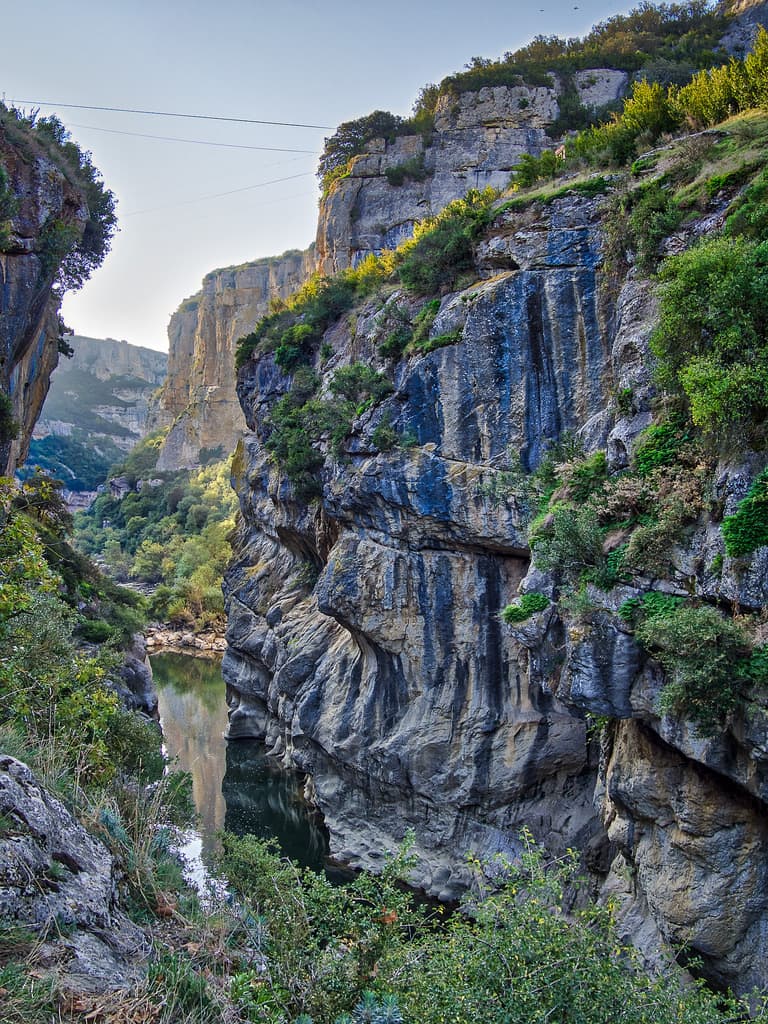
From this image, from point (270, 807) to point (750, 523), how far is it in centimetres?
1768

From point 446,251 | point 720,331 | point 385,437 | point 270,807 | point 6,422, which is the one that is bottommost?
point 270,807

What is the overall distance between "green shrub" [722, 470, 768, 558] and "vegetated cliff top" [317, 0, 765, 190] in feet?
96.3

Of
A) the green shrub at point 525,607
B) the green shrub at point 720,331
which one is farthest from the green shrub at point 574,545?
the green shrub at point 720,331

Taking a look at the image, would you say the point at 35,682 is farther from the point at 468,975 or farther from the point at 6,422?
the point at 6,422

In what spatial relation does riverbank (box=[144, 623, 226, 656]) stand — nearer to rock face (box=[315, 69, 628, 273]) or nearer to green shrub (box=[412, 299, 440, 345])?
rock face (box=[315, 69, 628, 273])

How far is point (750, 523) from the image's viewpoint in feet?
27.3

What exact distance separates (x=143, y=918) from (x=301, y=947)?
1.56 metres

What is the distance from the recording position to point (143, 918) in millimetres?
5258

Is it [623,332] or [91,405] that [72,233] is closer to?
[623,332]

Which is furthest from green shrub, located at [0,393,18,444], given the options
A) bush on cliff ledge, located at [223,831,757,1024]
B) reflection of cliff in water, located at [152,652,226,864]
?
bush on cliff ledge, located at [223,831,757,1024]

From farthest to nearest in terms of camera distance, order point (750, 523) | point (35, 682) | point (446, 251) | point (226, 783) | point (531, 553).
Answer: point (226, 783) < point (446, 251) < point (531, 553) < point (750, 523) < point (35, 682)

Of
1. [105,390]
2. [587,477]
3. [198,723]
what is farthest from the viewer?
[105,390]

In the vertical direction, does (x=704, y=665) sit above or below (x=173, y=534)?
below

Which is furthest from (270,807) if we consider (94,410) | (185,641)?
(94,410)
